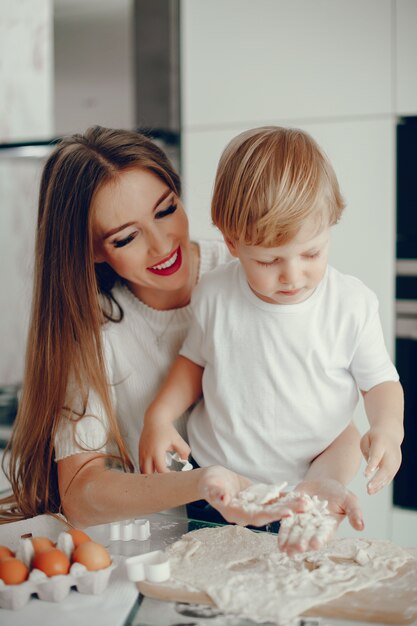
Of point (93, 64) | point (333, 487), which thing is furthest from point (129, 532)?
point (93, 64)

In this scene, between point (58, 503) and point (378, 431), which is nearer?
point (378, 431)

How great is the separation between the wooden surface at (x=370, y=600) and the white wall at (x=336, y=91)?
49.8 inches

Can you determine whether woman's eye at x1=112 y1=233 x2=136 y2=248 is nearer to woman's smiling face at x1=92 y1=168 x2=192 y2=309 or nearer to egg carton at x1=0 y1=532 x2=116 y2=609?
woman's smiling face at x1=92 y1=168 x2=192 y2=309

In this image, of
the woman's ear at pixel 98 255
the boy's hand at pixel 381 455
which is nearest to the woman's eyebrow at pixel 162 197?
the woman's ear at pixel 98 255

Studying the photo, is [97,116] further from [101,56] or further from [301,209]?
[301,209]

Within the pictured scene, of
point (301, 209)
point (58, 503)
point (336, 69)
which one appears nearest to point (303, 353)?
point (301, 209)

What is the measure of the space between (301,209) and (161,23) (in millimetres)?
1582

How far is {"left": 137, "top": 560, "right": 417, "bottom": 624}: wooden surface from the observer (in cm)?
78

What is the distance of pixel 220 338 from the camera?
1.17 meters

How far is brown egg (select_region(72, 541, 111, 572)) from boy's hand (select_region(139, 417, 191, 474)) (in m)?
0.18

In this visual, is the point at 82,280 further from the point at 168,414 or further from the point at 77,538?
the point at 77,538

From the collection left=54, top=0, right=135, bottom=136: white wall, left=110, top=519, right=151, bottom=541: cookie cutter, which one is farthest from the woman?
left=54, top=0, right=135, bottom=136: white wall

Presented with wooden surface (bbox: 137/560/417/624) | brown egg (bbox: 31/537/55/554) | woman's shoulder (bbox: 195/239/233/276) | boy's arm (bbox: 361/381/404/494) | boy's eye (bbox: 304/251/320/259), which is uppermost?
boy's eye (bbox: 304/251/320/259)

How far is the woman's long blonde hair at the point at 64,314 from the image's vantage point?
45.8 inches
